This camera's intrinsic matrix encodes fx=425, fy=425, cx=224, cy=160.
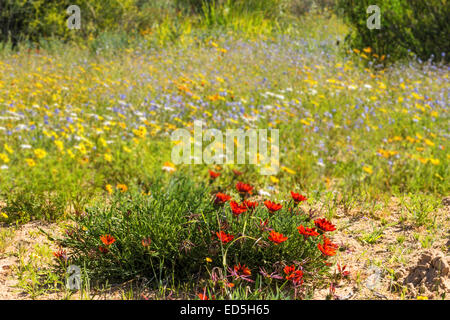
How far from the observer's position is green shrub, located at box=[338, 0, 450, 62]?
8836 mm

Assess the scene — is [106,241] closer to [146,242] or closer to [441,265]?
[146,242]

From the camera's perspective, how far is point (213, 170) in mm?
4113

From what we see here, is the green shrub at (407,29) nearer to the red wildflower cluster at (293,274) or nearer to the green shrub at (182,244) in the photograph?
the green shrub at (182,244)

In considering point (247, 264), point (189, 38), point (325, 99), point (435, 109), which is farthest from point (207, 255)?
point (189, 38)

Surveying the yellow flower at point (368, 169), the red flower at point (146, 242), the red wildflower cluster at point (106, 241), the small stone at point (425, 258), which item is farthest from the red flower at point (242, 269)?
the yellow flower at point (368, 169)

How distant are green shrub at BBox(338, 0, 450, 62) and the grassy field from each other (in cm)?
101

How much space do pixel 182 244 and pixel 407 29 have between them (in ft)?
27.9

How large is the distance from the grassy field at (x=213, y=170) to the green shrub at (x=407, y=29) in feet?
3.32

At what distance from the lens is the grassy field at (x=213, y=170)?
2.41 metres

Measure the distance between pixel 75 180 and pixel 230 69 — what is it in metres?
4.42

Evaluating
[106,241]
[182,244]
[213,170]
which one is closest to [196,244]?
[182,244]

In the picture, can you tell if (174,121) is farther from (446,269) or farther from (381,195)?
(446,269)

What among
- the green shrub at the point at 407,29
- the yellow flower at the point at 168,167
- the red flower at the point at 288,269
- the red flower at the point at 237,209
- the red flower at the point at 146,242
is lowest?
the red flower at the point at 288,269

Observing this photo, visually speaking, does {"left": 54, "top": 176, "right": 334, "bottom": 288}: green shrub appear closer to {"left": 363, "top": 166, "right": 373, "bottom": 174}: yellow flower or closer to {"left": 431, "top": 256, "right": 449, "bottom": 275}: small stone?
{"left": 431, "top": 256, "right": 449, "bottom": 275}: small stone
